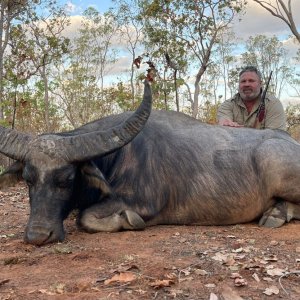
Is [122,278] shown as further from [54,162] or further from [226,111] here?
[226,111]

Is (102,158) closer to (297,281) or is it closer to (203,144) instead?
(203,144)

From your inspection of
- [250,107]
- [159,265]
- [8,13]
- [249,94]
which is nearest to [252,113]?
[250,107]

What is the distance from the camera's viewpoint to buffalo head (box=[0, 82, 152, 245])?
466 cm

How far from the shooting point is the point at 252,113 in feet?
26.5

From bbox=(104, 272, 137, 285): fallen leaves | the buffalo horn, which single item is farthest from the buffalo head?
bbox=(104, 272, 137, 285): fallen leaves

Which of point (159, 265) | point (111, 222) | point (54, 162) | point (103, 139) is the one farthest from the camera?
point (111, 222)

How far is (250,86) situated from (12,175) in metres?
4.13

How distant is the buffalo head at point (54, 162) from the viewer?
15.3 feet

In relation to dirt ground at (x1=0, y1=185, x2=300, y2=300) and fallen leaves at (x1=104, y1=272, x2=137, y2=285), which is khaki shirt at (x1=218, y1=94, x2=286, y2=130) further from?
fallen leaves at (x1=104, y1=272, x2=137, y2=285)

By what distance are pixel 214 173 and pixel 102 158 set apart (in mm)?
1323

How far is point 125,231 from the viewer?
531 cm

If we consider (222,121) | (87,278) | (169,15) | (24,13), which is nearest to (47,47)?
(24,13)

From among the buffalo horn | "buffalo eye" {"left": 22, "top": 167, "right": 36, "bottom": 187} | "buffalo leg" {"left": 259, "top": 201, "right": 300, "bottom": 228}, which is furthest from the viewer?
"buffalo leg" {"left": 259, "top": 201, "right": 300, "bottom": 228}

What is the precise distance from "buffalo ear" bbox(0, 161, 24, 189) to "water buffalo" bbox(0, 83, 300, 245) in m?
0.02
